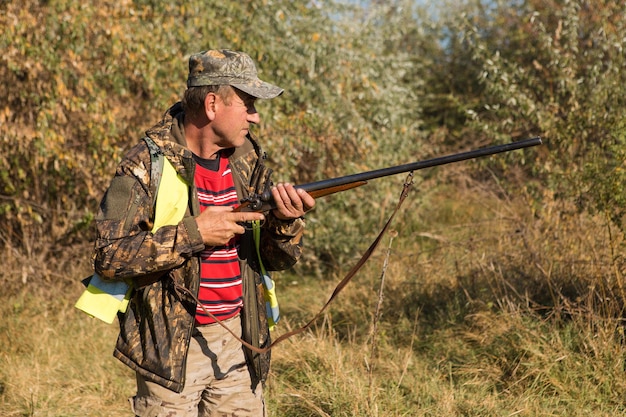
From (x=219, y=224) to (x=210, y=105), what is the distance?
1.58 ft

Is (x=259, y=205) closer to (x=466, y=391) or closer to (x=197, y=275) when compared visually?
(x=197, y=275)

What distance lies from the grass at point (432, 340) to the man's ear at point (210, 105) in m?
1.44

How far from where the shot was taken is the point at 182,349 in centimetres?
303

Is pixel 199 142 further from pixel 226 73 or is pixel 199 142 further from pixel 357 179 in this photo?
pixel 357 179

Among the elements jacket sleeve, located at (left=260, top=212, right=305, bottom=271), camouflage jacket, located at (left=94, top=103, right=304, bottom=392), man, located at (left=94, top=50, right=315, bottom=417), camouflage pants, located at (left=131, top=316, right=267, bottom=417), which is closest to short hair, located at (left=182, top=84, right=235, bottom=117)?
man, located at (left=94, top=50, right=315, bottom=417)

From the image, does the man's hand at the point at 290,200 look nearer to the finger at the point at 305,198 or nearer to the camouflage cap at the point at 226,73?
the finger at the point at 305,198

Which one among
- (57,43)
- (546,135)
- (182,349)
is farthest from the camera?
(546,135)

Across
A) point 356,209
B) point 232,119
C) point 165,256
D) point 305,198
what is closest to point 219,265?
point 165,256

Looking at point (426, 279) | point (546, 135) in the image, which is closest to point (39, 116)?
point (426, 279)

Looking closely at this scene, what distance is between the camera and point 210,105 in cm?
308

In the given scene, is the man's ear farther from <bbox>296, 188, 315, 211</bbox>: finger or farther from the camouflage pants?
the camouflage pants

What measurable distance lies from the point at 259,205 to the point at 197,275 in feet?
1.21

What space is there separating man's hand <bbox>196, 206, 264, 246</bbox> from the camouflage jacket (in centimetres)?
4

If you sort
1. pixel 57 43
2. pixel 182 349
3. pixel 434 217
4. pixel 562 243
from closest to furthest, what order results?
pixel 182 349 < pixel 562 243 < pixel 57 43 < pixel 434 217
